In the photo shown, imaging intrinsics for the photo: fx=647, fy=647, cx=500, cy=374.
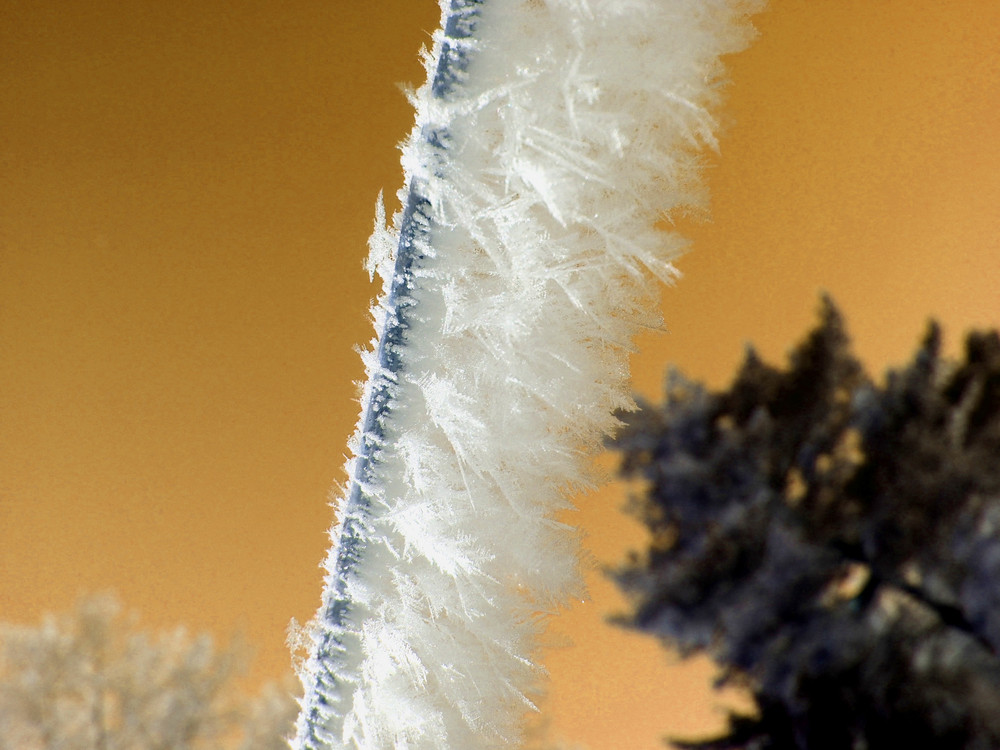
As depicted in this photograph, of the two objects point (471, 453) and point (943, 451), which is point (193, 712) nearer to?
point (471, 453)

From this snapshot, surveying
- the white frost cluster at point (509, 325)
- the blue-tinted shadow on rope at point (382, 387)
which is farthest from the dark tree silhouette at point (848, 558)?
the blue-tinted shadow on rope at point (382, 387)

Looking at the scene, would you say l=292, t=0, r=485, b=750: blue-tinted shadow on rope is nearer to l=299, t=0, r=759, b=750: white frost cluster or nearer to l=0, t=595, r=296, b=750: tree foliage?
l=299, t=0, r=759, b=750: white frost cluster

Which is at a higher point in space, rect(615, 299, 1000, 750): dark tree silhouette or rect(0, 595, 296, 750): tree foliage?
rect(0, 595, 296, 750): tree foliage

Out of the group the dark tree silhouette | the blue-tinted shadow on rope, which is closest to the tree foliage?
the blue-tinted shadow on rope

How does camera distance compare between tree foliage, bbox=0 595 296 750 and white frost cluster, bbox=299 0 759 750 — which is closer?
white frost cluster, bbox=299 0 759 750

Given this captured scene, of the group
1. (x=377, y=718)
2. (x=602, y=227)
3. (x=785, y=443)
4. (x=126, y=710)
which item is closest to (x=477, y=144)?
(x=602, y=227)

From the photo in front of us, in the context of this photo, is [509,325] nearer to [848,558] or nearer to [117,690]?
[848,558]

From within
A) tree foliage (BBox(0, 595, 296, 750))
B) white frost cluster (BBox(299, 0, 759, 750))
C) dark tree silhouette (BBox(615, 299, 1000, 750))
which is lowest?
dark tree silhouette (BBox(615, 299, 1000, 750))
